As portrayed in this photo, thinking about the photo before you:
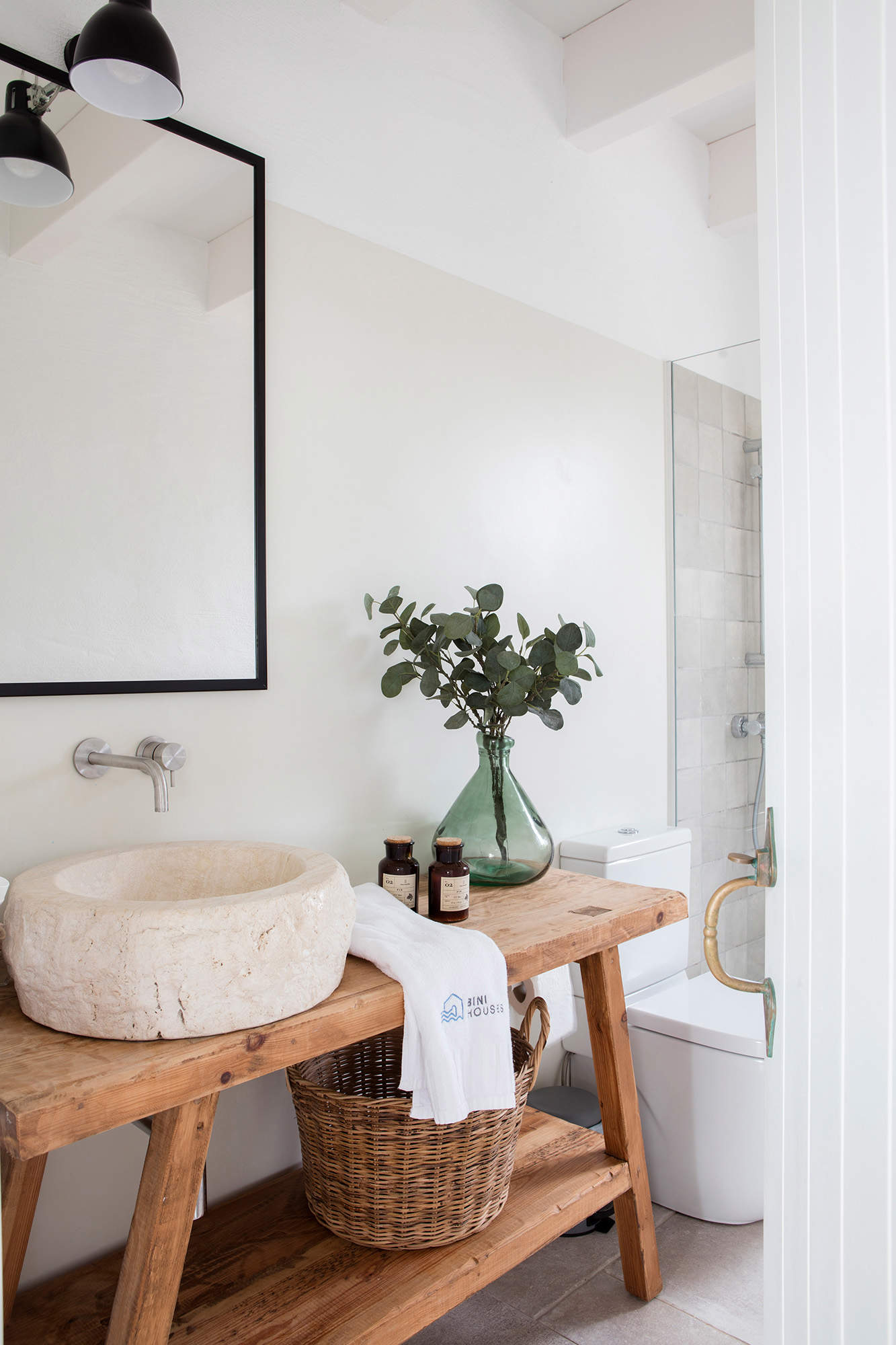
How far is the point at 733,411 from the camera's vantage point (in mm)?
2443

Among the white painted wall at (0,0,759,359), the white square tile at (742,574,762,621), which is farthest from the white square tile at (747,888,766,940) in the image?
the white painted wall at (0,0,759,359)

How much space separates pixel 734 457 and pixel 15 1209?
2.23m

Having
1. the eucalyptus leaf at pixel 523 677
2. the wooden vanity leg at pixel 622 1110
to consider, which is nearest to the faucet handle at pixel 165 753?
the eucalyptus leaf at pixel 523 677

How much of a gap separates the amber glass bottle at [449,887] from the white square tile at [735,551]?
138 centimetres

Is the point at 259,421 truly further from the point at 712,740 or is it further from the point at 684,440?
the point at 712,740

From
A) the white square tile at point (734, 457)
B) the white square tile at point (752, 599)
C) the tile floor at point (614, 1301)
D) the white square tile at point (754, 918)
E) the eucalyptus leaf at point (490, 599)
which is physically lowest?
the tile floor at point (614, 1301)

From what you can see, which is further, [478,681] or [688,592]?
[688,592]

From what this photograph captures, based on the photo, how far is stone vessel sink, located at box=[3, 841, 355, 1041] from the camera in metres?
0.98

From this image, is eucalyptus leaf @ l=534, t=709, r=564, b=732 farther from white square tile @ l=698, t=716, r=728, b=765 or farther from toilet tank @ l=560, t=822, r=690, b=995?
white square tile @ l=698, t=716, r=728, b=765

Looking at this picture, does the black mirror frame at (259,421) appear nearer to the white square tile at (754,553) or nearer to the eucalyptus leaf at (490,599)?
the eucalyptus leaf at (490,599)

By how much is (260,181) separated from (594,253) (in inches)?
41.6

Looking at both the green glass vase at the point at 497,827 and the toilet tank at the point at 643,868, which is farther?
the toilet tank at the point at 643,868

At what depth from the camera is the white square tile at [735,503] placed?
8.04 feet

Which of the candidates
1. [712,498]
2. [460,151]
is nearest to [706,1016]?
[712,498]
